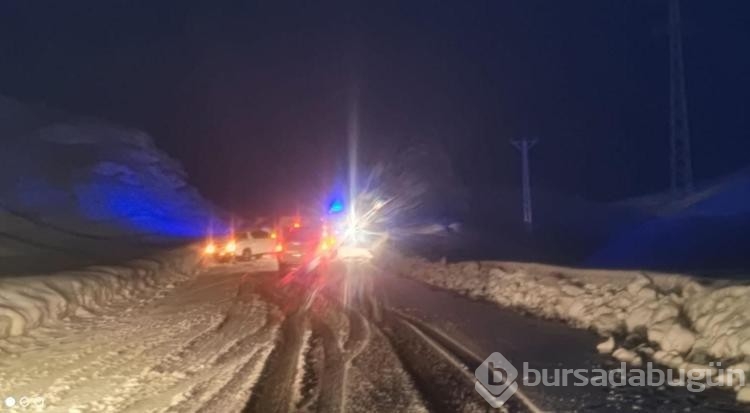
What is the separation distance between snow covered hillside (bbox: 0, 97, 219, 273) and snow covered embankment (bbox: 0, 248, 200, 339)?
3.62 metres

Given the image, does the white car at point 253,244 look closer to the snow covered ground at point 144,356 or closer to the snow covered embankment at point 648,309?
the snow covered ground at point 144,356

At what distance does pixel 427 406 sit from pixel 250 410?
1.78m

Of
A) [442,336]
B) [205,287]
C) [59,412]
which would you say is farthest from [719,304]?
[205,287]

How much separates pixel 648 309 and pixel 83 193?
58.8 metres

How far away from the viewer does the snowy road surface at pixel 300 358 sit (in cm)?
902

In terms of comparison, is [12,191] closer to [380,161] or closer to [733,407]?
[380,161]

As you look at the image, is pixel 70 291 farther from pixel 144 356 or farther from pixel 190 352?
pixel 190 352
